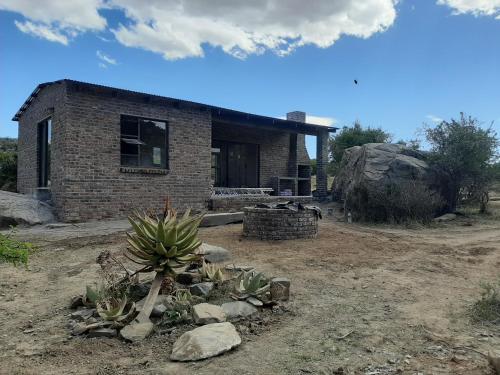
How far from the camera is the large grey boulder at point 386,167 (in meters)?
12.8

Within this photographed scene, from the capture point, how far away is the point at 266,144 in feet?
60.3

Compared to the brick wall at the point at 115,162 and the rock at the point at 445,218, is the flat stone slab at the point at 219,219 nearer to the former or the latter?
the brick wall at the point at 115,162

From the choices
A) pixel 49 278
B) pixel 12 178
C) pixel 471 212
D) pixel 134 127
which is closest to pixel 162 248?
pixel 49 278

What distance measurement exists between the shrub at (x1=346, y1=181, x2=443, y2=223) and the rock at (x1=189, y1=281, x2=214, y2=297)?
8.78 meters

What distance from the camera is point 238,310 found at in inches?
175

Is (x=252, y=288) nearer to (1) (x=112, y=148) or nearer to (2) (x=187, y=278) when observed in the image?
(2) (x=187, y=278)

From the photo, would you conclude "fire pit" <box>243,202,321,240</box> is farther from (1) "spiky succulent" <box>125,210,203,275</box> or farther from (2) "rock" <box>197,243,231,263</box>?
(1) "spiky succulent" <box>125,210,203,275</box>

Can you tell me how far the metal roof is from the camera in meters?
11.5

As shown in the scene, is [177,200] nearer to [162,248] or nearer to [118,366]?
[162,248]

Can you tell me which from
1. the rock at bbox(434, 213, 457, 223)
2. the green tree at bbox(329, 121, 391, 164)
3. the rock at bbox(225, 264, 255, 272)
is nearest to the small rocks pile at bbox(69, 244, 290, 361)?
the rock at bbox(225, 264, 255, 272)

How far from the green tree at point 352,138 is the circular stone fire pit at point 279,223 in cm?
1659

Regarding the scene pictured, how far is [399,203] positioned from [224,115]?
6.83 m

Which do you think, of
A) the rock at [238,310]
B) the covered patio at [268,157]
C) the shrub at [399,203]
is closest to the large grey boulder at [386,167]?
the shrub at [399,203]

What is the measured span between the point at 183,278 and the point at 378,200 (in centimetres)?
873
